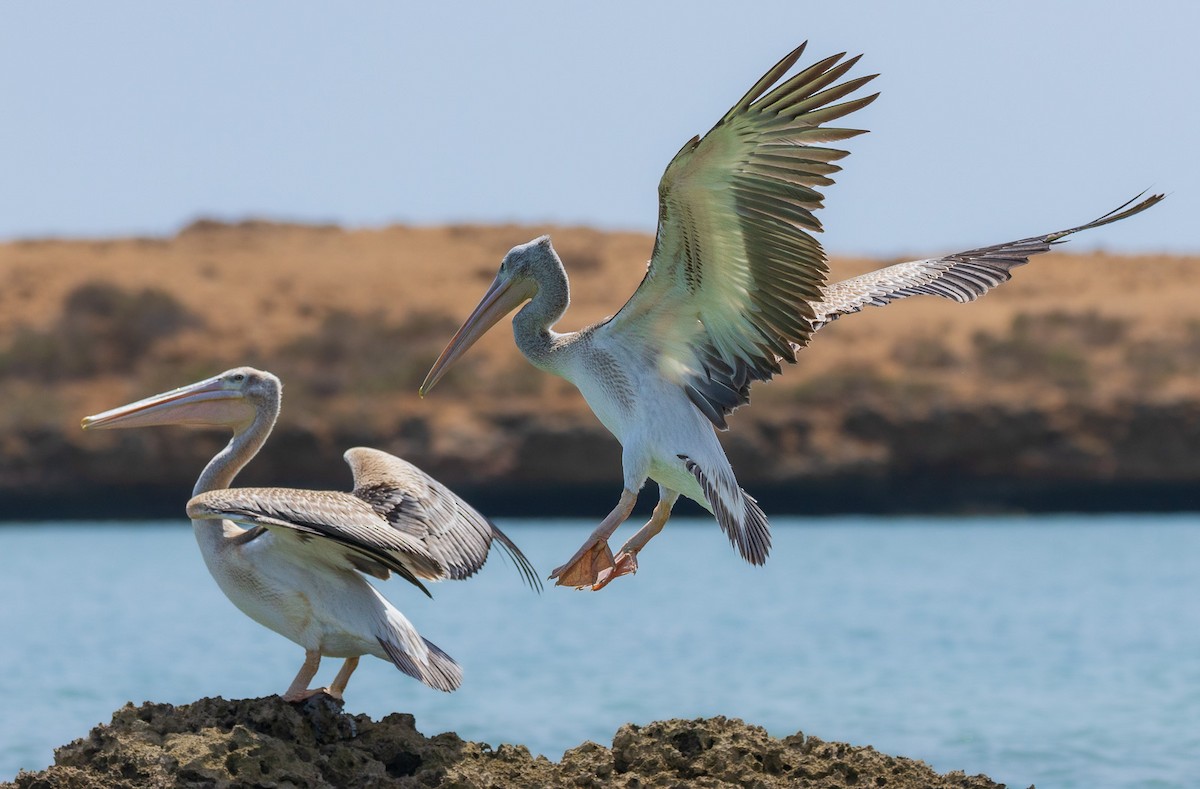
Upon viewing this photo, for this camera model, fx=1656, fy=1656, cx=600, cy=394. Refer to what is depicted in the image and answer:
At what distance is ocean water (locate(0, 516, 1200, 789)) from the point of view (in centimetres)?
1137

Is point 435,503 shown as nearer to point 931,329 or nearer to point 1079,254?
point 931,329

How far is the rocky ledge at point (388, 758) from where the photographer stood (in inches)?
206

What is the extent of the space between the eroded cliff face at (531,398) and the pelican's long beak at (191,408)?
20449 millimetres

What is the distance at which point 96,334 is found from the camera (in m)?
35.1

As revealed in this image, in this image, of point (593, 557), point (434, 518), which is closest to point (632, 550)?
point (593, 557)

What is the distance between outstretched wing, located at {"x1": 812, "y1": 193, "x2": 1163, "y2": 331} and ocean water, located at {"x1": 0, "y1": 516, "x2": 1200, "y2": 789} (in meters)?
3.46

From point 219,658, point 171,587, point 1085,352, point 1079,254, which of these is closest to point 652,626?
point 219,658

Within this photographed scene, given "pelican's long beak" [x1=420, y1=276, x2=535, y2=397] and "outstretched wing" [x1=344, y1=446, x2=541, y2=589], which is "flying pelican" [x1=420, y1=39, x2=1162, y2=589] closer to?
"pelican's long beak" [x1=420, y1=276, x2=535, y2=397]

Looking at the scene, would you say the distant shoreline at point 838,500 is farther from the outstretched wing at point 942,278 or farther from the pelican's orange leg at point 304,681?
the pelican's orange leg at point 304,681

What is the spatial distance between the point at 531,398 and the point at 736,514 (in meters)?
25.7

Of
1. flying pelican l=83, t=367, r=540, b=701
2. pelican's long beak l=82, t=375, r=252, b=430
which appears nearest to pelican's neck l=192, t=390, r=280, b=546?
flying pelican l=83, t=367, r=540, b=701

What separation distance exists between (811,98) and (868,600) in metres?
14.0

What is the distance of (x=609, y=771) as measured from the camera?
18.5 ft

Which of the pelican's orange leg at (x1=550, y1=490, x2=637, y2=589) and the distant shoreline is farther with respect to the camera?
the distant shoreline
